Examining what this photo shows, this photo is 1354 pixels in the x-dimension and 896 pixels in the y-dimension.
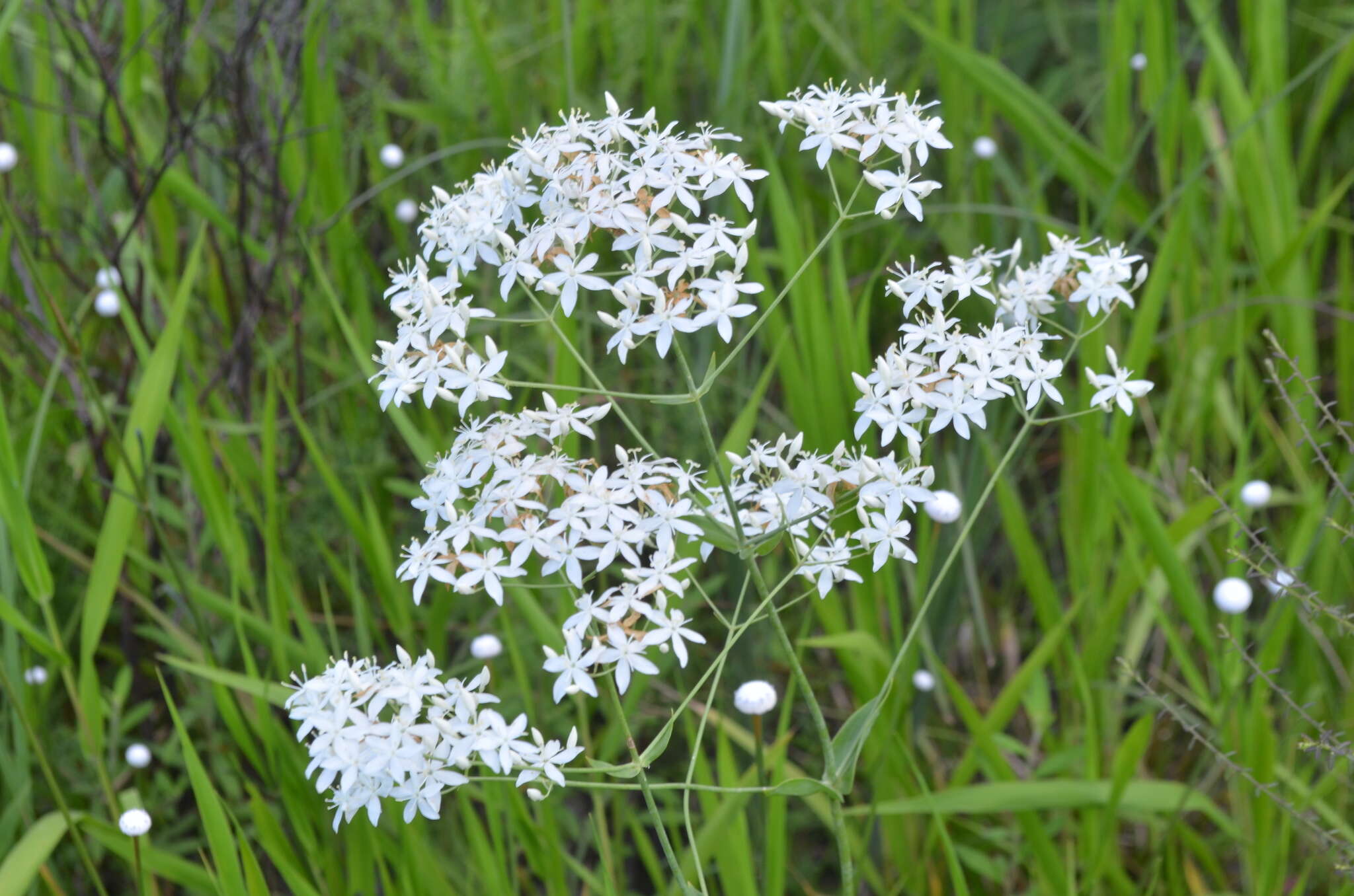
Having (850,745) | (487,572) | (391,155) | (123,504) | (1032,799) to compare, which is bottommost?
(1032,799)

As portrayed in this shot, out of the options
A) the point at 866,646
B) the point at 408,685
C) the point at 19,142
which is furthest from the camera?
the point at 19,142

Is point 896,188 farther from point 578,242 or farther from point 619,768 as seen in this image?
point 619,768

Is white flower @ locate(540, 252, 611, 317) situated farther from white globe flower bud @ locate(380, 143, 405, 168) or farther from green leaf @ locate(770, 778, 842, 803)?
white globe flower bud @ locate(380, 143, 405, 168)

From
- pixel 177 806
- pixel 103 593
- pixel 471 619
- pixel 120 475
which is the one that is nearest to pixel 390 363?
pixel 103 593

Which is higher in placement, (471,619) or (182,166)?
(182,166)

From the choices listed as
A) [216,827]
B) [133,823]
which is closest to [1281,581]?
[216,827]

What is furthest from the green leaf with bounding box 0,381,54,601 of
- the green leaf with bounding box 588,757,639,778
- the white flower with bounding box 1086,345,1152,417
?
the white flower with bounding box 1086,345,1152,417

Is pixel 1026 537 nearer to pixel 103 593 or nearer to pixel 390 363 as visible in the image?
pixel 390 363
